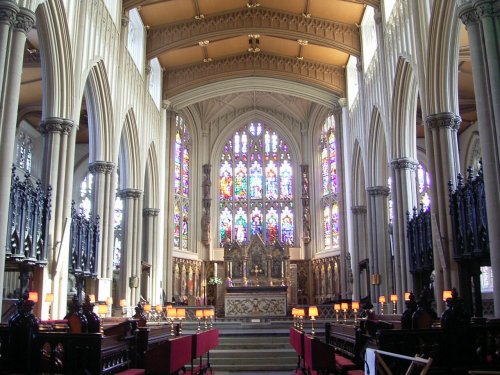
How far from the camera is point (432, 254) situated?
18.0m

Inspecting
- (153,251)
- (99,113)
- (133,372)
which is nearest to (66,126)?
(99,113)

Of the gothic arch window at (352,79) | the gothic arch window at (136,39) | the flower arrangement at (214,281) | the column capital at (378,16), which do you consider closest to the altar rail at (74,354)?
the column capital at (378,16)

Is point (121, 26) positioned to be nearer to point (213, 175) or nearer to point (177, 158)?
point (177, 158)

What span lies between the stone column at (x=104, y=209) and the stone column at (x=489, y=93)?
533 inches

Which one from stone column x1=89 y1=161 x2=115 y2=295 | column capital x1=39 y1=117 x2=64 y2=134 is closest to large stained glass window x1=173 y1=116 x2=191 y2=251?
stone column x1=89 y1=161 x2=115 y2=295

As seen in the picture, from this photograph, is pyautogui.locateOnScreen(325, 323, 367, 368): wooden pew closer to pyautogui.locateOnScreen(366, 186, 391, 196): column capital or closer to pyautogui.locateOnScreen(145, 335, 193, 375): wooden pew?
pyautogui.locateOnScreen(145, 335, 193, 375): wooden pew

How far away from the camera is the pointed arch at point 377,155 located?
83.8ft

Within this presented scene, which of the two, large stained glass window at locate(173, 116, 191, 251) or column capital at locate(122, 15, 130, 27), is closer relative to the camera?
column capital at locate(122, 15, 130, 27)

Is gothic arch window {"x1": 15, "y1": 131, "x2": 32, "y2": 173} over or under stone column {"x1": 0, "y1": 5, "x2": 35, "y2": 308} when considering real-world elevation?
over

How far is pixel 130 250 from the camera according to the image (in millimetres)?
25094

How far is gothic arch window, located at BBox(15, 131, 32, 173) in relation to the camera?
29.9 metres

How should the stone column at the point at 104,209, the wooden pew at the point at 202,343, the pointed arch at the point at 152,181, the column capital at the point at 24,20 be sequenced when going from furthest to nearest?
the pointed arch at the point at 152,181 < the stone column at the point at 104,209 < the column capital at the point at 24,20 < the wooden pew at the point at 202,343

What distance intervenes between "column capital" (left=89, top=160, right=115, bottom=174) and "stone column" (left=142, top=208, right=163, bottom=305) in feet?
27.4

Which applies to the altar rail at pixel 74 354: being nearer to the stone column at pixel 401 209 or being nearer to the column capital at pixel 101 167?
the column capital at pixel 101 167
